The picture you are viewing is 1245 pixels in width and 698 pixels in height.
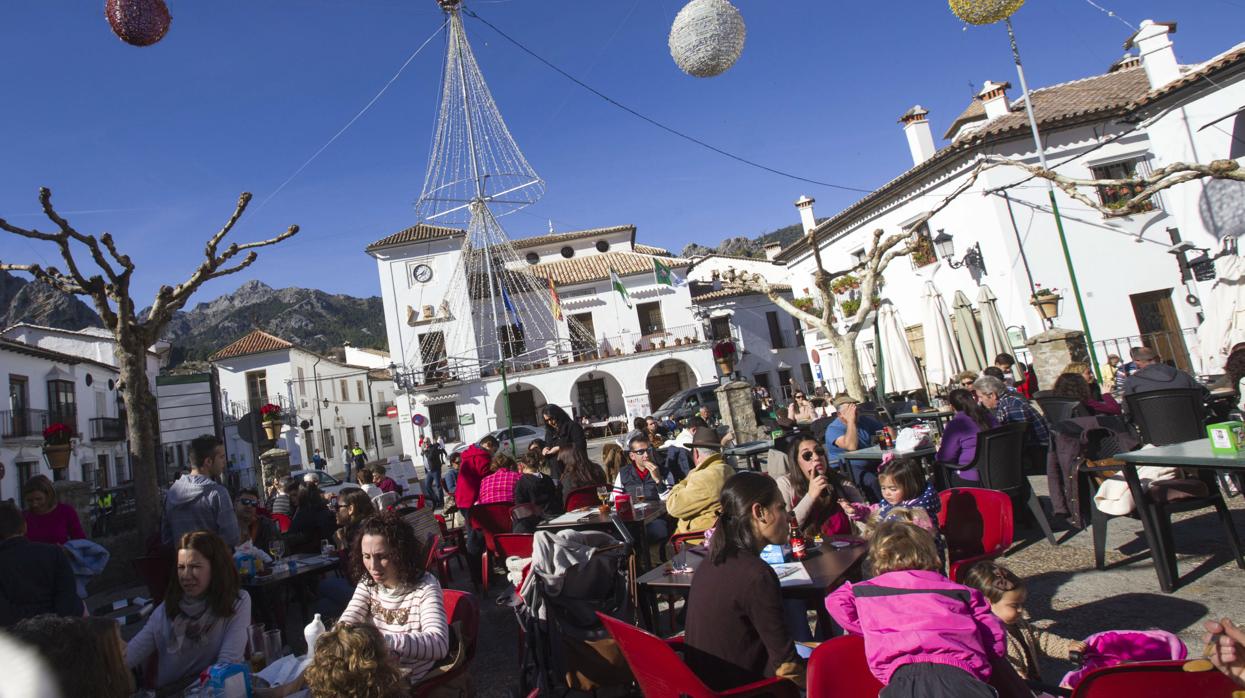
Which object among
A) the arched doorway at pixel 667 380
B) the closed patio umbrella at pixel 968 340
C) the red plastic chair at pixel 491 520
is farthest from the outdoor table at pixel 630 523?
the arched doorway at pixel 667 380

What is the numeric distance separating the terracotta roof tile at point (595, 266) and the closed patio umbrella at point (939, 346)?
19564 mm

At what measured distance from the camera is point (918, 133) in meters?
22.0

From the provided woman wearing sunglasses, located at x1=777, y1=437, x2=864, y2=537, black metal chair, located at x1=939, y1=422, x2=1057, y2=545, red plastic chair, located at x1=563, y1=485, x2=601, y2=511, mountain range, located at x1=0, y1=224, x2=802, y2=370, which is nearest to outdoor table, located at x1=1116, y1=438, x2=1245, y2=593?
black metal chair, located at x1=939, y1=422, x2=1057, y2=545

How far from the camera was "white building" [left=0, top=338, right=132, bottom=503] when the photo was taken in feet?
78.6

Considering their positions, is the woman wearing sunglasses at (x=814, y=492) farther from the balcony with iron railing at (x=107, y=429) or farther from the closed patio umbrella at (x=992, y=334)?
the balcony with iron railing at (x=107, y=429)

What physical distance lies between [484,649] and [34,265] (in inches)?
347

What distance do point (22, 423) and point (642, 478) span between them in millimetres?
28188

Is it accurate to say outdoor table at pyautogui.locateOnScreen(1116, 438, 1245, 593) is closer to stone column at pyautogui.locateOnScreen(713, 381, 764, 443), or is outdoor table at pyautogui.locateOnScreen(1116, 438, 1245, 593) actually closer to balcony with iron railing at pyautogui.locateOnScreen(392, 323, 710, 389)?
stone column at pyautogui.locateOnScreen(713, 381, 764, 443)

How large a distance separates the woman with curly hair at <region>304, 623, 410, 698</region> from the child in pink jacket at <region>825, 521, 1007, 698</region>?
5.21 ft

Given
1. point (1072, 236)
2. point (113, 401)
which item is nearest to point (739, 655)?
point (1072, 236)

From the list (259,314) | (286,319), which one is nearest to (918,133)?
(286,319)

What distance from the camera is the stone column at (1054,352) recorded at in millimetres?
11109

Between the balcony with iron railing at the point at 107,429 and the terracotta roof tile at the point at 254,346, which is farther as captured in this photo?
the terracotta roof tile at the point at 254,346

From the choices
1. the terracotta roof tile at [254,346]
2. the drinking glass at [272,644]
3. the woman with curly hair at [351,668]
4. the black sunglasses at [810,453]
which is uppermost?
the terracotta roof tile at [254,346]
